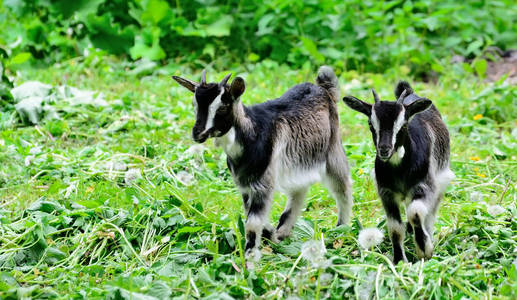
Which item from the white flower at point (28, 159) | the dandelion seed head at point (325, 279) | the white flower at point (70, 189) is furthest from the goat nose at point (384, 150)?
the white flower at point (28, 159)

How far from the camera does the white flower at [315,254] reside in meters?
3.89

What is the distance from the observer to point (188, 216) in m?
5.39

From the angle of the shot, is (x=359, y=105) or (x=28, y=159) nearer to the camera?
(x=359, y=105)

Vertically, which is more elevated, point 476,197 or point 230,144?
point 230,144

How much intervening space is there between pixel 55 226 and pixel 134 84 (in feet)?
14.4

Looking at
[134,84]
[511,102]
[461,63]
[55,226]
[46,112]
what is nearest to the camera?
[55,226]

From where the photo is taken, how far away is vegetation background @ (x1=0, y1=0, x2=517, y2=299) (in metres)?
4.18

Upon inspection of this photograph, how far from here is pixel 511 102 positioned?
329 inches

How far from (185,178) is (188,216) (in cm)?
102

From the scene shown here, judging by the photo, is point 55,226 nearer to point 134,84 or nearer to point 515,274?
point 515,274

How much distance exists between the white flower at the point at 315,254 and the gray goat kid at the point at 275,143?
0.62 meters

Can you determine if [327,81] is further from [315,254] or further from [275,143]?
[315,254]

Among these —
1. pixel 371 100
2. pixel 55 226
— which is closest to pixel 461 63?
pixel 371 100

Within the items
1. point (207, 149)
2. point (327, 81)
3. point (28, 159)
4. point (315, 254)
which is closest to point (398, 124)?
point (315, 254)
